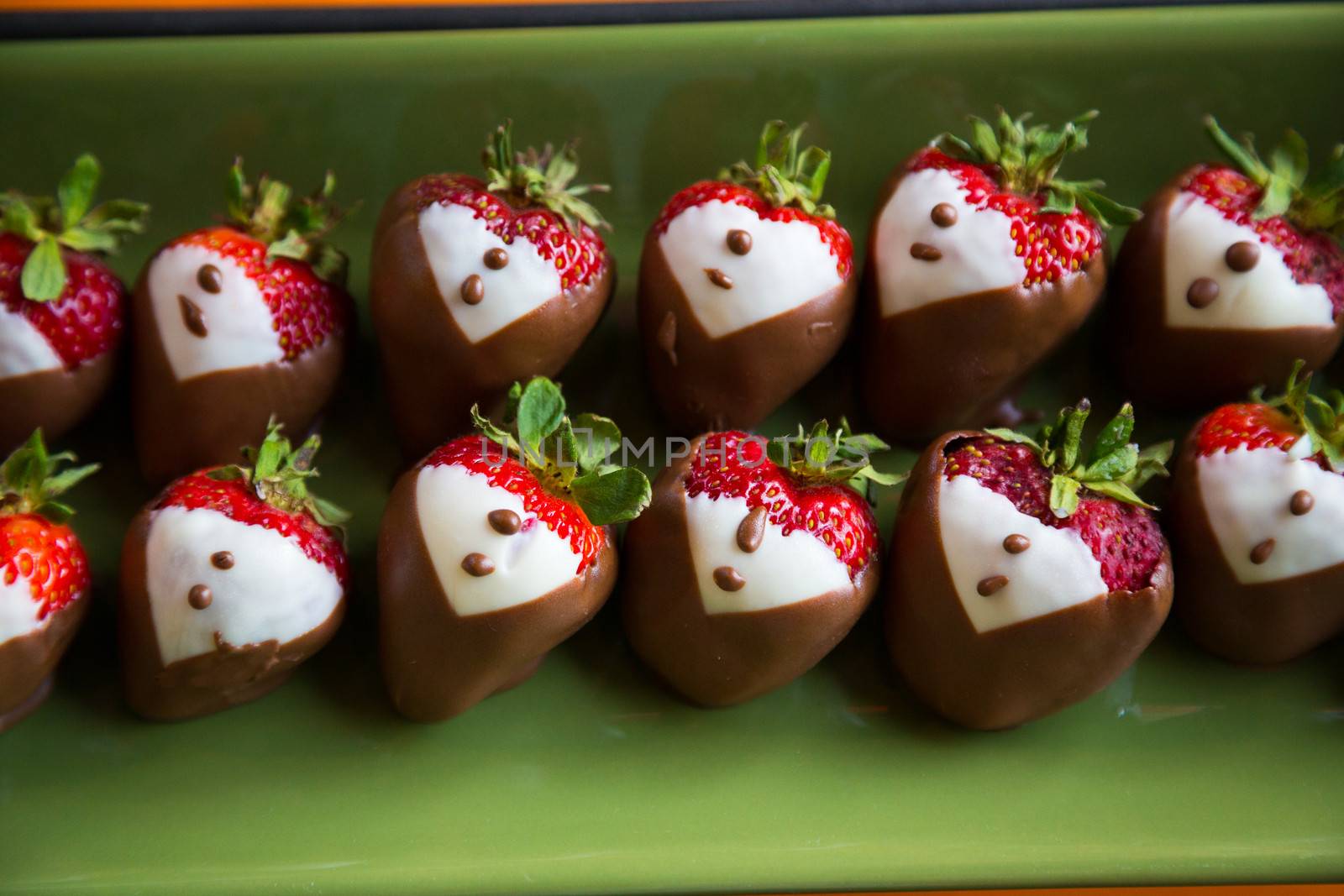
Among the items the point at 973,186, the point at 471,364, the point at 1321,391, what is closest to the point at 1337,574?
the point at 1321,391

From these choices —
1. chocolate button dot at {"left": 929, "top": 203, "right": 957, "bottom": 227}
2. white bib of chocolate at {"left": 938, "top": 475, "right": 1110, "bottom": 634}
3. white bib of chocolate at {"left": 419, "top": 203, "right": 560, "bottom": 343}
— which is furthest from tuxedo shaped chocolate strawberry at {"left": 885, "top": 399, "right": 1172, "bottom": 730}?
white bib of chocolate at {"left": 419, "top": 203, "right": 560, "bottom": 343}

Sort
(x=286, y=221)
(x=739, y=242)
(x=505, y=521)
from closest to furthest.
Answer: (x=505, y=521) < (x=739, y=242) < (x=286, y=221)

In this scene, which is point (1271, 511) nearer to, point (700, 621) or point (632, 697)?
point (700, 621)

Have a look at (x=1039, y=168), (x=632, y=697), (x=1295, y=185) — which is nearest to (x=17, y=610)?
(x=632, y=697)

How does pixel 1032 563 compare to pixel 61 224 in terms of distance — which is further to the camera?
pixel 61 224

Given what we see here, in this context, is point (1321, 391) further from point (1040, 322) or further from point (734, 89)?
point (734, 89)

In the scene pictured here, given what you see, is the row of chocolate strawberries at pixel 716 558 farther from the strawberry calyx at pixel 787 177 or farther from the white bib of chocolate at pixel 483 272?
the strawberry calyx at pixel 787 177

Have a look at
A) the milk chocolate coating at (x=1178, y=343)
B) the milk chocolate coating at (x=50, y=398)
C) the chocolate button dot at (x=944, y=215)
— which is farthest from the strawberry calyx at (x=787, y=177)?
the milk chocolate coating at (x=50, y=398)
